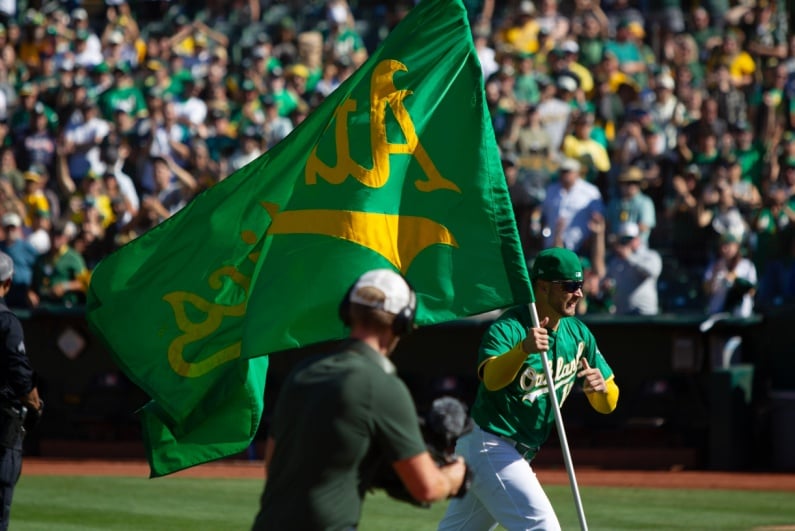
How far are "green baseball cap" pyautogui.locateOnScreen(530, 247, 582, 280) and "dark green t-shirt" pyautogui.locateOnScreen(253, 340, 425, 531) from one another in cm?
271

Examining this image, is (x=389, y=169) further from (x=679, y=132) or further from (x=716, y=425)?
(x=679, y=132)

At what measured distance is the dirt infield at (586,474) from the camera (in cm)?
1476

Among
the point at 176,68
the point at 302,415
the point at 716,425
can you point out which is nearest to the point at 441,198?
the point at 302,415

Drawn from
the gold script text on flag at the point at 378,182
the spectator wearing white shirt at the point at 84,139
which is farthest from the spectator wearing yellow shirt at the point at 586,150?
the gold script text on flag at the point at 378,182

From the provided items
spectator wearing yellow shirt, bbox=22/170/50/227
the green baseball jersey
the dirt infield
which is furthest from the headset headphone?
spectator wearing yellow shirt, bbox=22/170/50/227

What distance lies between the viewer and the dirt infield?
14758mm

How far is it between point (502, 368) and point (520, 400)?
0.39 meters

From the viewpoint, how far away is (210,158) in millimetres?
19391

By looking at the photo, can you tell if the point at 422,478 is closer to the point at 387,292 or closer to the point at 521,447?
the point at 387,292

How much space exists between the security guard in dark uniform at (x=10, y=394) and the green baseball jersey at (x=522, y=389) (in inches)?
96.2

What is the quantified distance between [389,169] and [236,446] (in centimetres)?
164

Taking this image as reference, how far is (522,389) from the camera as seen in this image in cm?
753

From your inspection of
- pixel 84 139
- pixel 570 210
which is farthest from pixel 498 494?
pixel 84 139

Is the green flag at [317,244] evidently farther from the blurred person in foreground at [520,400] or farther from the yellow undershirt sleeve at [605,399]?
the yellow undershirt sleeve at [605,399]
